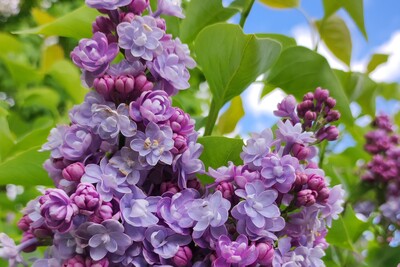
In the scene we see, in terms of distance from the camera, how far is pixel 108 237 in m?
0.47

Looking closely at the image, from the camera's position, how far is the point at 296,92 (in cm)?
76

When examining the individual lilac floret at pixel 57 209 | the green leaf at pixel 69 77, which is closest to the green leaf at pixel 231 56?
the individual lilac floret at pixel 57 209

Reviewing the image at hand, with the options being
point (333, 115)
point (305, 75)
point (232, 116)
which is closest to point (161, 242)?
point (333, 115)

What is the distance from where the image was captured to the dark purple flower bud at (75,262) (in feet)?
1.56

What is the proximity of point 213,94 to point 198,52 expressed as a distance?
0.06 metres

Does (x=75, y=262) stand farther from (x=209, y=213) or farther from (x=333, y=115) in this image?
(x=333, y=115)

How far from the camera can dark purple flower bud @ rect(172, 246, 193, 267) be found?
0.47 m

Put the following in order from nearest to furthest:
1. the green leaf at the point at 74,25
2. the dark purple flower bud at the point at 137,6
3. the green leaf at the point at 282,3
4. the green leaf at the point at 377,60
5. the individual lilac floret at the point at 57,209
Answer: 1. the individual lilac floret at the point at 57,209
2. the dark purple flower bud at the point at 137,6
3. the green leaf at the point at 74,25
4. the green leaf at the point at 282,3
5. the green leaf at the point at 377,60

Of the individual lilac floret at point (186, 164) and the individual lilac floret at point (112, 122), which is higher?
the individual lilac floret at point (112, 122)

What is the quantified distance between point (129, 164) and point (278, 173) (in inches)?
5.0

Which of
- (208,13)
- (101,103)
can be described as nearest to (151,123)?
(101,103)

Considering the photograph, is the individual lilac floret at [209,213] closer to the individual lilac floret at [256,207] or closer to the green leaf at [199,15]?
the individual lilac floret at [256,207]

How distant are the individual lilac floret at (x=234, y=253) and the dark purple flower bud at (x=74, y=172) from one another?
0.42 ft

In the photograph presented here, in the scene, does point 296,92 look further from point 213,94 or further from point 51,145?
point 51,145
